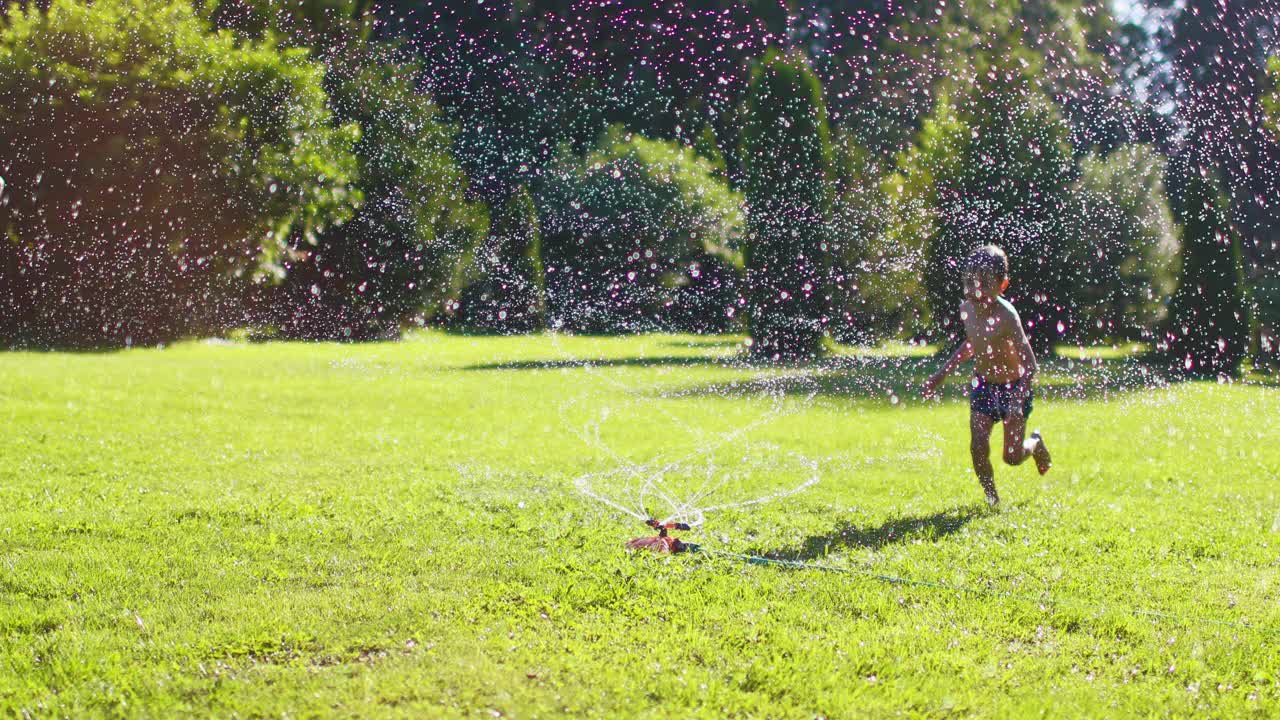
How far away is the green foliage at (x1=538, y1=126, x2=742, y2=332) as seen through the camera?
108 feet

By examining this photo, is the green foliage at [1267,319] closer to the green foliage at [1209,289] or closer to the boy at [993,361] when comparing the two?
the green foliage at [1209,289]

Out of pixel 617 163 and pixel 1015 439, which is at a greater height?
pixel 617 163

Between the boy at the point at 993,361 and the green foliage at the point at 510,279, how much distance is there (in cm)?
2601

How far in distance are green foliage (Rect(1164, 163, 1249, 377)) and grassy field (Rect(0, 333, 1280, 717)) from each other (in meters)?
9.46

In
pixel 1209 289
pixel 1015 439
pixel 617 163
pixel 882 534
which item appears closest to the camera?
pixel 882 534

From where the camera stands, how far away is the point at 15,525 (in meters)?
6.25

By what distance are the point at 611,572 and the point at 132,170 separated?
24.2 meters

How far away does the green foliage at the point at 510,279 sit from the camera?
3212cm

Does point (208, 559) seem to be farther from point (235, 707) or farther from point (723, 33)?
point (723, 33)

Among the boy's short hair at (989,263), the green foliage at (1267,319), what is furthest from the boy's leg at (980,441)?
the green foliage at (1267,319)

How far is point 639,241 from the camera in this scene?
33219 mm

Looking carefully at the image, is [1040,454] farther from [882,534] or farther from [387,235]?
[387,235]

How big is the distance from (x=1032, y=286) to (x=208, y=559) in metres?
20.5

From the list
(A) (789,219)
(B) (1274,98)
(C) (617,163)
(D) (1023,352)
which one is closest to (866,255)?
(A) (789,219)
